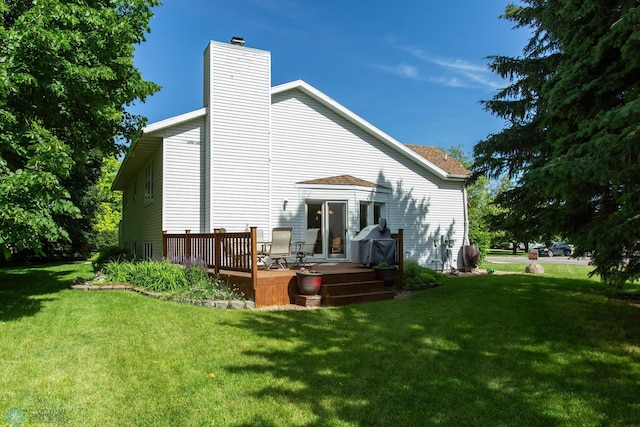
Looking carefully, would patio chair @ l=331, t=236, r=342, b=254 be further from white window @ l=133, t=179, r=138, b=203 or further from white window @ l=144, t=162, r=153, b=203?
white window @ l=133, t=179, r=138, b=203

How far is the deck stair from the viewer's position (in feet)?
26.5

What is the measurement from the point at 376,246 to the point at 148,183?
27.7ft

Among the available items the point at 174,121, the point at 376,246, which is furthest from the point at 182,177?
the point at 376,246

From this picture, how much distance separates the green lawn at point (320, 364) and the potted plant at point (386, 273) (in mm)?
1991

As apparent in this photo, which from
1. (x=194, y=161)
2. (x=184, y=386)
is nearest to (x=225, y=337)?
(x=184, y=386)

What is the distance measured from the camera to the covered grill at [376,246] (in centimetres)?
988

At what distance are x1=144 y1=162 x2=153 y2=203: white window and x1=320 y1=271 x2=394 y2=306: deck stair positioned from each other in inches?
301

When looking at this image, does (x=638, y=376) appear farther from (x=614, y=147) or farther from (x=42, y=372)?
(x=42, y=372)

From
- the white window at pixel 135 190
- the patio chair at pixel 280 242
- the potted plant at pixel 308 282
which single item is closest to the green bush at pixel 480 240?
the patio chair at pixel 280 242

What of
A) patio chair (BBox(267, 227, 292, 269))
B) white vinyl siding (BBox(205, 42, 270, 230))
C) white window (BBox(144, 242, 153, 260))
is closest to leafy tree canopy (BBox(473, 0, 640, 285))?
patio chair (BBox(267, 227, 292, 269))

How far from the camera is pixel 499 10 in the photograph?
10.1 meters

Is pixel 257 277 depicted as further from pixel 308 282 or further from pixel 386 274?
pixel 386 274

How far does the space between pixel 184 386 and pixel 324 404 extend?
1.36 metres

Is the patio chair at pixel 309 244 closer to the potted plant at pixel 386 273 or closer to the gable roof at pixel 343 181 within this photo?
the gable roof at pixel 343 181
